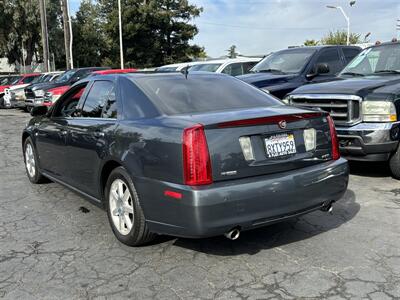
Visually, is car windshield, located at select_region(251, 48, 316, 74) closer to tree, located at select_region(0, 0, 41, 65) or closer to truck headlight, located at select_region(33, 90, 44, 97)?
truck headlight, located at select_region(33, 90, 44, 97)

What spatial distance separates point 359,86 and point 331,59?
377cm

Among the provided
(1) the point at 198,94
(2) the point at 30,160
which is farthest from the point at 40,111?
(1) the point at 198,94

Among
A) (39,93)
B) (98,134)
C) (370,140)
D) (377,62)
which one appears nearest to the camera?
(98,134)

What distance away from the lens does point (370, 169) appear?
23.4 ft

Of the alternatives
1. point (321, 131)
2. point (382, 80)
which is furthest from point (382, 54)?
point (321, 131)

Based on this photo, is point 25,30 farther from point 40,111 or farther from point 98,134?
point 98,134

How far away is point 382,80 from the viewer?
257 inches

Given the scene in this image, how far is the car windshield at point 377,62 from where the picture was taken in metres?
7.30

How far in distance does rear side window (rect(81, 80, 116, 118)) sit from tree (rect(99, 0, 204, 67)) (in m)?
48.1

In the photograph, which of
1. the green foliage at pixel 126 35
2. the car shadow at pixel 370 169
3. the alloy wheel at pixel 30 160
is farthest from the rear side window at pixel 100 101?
the green foliage at pixel 126 35

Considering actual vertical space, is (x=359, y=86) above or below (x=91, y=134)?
above

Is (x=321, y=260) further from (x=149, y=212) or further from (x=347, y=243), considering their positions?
(x=149, y=212)

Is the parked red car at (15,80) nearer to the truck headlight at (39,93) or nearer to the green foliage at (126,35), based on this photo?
the truck headlight at (39,93)

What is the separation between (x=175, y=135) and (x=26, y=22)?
145 ft
